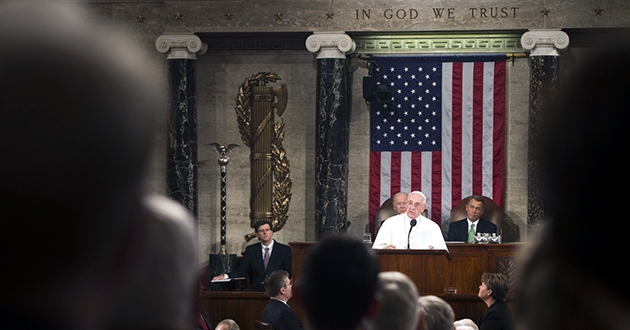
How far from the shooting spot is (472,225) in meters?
12.5

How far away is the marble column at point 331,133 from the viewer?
13.4 meters

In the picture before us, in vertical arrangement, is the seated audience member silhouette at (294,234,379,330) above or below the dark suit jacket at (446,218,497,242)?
above

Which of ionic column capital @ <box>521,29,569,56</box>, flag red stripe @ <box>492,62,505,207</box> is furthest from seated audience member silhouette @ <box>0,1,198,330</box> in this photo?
flag red stripe @ <box>492,62,505,207</box>

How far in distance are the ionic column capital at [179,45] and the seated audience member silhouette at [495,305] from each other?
7906 mm

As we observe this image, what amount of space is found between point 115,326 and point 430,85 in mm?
13708

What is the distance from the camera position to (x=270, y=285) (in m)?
7.99

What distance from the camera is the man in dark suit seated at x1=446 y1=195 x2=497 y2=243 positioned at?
489 inches

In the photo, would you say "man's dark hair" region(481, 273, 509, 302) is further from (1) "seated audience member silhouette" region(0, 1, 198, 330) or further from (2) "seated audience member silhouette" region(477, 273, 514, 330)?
(1) "seated audience member silhouette" region(0, 1, 198, 330)

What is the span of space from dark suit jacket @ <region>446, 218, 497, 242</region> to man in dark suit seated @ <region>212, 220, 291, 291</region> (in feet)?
8.53

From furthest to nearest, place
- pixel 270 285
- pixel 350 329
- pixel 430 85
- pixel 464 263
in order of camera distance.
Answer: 1. pixel 430 85
2. pixel 464 263
3. pixel 270 285
4. pixel 350 329

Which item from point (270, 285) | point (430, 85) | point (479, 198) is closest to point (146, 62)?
point (270, 285)

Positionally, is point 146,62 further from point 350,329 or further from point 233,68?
point 233,68

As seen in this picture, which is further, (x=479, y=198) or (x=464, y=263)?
(x=479, y=198)

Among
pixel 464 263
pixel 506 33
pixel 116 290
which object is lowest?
pixel 464 263
